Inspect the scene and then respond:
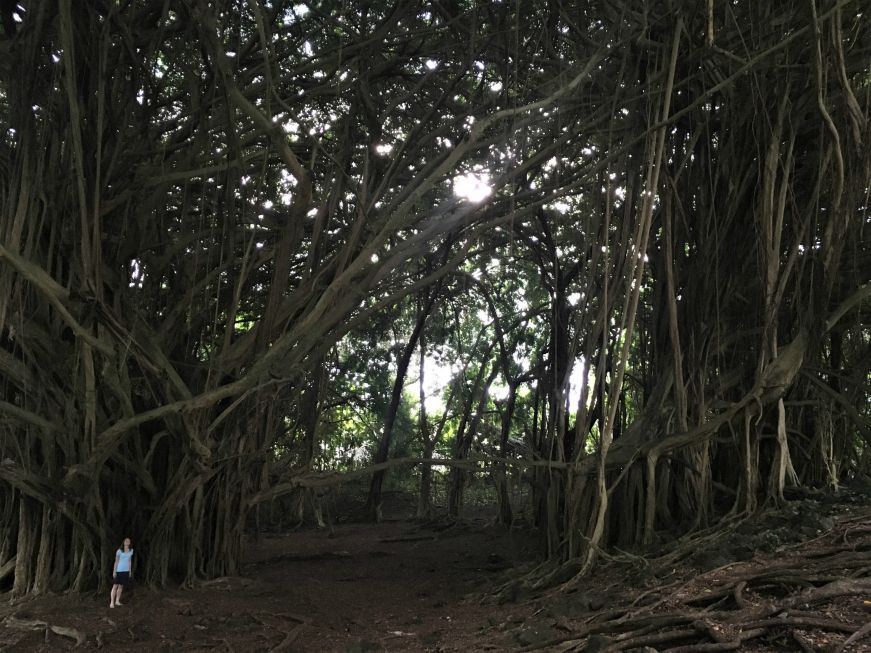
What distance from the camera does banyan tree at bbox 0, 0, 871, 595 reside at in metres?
3.51

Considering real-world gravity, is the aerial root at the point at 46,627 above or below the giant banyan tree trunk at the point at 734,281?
below

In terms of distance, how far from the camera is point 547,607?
3369 millimetres

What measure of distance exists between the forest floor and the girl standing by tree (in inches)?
3.1

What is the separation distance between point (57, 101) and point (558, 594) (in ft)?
13.1

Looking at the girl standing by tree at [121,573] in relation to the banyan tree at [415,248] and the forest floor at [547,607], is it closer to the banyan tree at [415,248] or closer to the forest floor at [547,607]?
the forest floor at [547,607]

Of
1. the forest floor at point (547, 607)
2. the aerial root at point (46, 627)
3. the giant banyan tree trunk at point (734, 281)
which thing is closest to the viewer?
the forest floor at point (547, 607)

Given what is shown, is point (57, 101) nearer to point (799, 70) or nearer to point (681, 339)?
point (681, 339)

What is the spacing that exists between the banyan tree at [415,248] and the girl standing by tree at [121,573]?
0.27 meters

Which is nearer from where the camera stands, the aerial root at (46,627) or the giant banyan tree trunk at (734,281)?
the aerial root at (46,627)

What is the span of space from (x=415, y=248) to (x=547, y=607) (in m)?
2.35

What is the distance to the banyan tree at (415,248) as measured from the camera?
3.51m

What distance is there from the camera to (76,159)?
A: 3.05m

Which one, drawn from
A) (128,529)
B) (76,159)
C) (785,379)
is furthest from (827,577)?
(128,529)

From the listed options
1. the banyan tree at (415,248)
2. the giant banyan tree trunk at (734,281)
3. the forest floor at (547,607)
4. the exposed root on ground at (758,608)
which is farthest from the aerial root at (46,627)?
the giant banyan tree trunk at (734,281)
